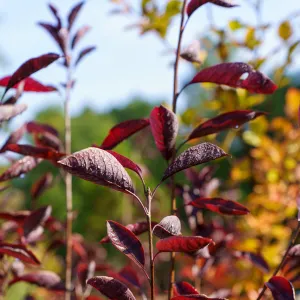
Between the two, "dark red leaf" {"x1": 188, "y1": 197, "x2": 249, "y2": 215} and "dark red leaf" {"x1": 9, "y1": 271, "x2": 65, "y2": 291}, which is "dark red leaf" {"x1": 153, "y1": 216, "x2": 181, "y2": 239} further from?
"dark red leaf" {"x1": 9, "y1": 271, "x2": 65, "y2": 291}

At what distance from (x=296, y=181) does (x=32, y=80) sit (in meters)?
1.27

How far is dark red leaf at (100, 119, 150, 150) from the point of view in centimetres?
84

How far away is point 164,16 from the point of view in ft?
4.92

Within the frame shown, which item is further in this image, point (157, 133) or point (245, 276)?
point (245, 276)

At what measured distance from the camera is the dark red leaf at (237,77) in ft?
2.77

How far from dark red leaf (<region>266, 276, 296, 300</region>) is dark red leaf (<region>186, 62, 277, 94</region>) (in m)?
0.35

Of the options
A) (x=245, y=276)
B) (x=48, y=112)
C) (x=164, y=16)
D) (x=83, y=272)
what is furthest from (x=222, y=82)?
(x=48, y=112)

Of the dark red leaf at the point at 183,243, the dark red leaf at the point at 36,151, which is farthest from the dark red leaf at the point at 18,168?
the dark red leaf at the point at 183,243

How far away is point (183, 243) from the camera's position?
632 mm

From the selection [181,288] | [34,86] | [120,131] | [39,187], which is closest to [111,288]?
[181,288]

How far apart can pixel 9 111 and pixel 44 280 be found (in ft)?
1.31

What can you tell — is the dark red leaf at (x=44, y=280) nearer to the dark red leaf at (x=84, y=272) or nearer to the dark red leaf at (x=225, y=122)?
the dark red leaf at (x=84, y=272)

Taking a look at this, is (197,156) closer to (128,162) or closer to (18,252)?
(128,162)

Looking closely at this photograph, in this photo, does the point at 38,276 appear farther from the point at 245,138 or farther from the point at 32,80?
the point at 245,138
